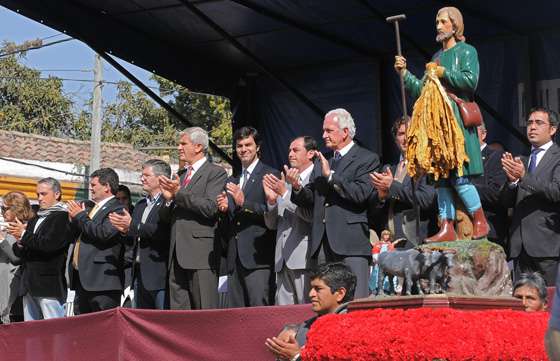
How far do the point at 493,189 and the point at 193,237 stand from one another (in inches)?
98.4

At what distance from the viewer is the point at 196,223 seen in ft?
30.1

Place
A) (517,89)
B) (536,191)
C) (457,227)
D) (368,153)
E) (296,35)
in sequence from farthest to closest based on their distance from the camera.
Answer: (296,35), (517,89), (368,153), (536,191), (457,227)

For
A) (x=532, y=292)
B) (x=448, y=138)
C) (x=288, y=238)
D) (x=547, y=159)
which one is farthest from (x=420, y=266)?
(x=288, y=238)

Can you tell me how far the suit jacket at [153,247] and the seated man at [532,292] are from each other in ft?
11.4

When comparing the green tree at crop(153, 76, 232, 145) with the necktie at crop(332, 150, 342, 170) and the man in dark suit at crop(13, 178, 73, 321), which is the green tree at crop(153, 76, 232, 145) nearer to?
the man in dark suit at crop(13, 178, 73, 321)

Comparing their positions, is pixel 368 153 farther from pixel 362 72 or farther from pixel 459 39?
pixel 362 72

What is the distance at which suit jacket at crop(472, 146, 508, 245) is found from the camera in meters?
8.40

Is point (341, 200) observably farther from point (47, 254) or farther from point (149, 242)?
point (47, 254)

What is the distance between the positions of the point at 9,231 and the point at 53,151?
1821 cm

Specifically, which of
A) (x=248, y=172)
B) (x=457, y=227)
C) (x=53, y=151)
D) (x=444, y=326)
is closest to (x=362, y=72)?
(x=248, y=172)

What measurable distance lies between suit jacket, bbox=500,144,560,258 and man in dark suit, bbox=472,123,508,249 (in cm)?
16

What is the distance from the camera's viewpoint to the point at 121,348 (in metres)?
8.48

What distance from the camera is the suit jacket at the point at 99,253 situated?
384 inches

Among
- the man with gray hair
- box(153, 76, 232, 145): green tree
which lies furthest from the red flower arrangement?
box(153, 76, 232, 145): green tree
